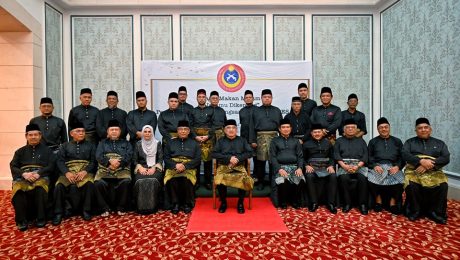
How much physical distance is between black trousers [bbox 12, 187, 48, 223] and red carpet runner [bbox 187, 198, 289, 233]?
1777 mm

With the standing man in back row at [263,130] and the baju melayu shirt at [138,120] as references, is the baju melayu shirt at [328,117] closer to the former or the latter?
the standing man in back row at [263,130]

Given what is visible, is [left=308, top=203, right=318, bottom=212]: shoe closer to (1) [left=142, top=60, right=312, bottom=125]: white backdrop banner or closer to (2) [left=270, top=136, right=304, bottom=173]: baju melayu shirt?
(2) [left=270, top=136, right=304, bottom=173]: baju melayu shirt

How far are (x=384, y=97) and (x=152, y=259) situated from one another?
5508mm

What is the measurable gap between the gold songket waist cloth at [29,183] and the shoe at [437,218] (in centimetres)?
470

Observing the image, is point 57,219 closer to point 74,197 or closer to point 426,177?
point 74,197

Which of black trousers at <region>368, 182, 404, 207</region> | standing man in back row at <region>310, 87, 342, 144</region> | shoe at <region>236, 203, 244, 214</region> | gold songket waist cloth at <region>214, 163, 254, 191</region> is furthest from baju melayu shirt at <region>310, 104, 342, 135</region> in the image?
shoe at <region>236, 203, 244, 214</region>

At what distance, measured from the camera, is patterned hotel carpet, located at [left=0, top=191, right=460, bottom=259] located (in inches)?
109

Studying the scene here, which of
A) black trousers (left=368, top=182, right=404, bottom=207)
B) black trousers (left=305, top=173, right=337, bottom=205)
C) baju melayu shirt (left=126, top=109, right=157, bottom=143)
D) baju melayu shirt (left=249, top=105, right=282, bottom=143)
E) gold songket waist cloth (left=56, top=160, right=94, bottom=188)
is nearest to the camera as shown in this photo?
gold songket waist cloth (left=56, top=160, right=94, bottom=188)

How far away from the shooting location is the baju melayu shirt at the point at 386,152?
13.7 feet

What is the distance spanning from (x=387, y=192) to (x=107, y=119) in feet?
13.9

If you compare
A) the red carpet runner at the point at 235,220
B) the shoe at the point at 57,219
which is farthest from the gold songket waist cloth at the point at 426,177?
the shoe at the point at 57,219

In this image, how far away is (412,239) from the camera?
10.1 ft

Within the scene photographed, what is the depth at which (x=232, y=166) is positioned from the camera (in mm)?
4117

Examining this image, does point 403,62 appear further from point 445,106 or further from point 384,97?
point 445,106
